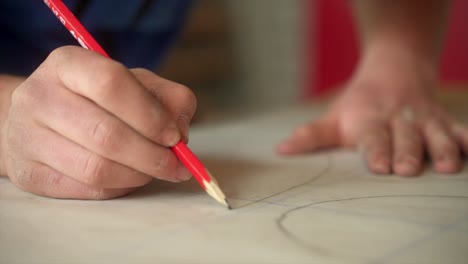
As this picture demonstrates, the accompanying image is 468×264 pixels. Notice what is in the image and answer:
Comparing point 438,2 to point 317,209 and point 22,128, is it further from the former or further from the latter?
point 22,128

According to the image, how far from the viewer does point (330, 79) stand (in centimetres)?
224

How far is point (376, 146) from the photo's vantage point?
67 centimetres

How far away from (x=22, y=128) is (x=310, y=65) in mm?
1929

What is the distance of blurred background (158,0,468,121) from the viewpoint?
86.0 inches

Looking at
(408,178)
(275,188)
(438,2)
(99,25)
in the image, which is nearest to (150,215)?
(275,188)

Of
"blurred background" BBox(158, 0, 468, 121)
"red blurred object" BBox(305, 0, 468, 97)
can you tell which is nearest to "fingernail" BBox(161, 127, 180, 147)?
"blurred background" BBox(158, 0, 468, 121)

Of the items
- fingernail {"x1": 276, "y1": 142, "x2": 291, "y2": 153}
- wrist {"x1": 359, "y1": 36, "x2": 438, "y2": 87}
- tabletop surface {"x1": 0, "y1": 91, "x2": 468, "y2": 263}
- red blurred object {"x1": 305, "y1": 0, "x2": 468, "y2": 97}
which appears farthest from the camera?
red blurred object {"x1": 305, "y1": 0, "x2": 468, "y2": 97}

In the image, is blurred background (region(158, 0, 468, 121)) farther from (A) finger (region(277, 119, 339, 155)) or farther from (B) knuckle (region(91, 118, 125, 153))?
(B) knuckle (region(91, 118, 125, 153))

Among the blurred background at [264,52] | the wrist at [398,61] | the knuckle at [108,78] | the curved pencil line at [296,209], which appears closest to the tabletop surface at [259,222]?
the curved pencil line at [296,209]

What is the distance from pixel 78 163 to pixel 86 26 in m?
0.41

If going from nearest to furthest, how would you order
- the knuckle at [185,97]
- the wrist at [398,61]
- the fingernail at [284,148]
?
1. the knuckle at [185,97]
2. the fingernail at [284,148]
3. the wrist at [398,61]

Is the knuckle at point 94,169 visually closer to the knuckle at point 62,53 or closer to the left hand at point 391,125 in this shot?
the knuckle at point 62,53

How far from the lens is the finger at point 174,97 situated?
470 millimetres

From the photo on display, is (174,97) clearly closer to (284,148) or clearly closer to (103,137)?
(103,137)
